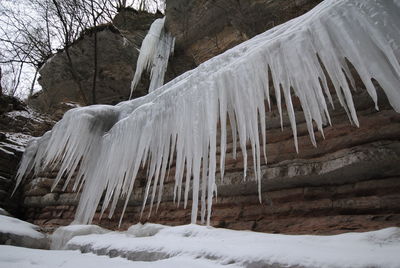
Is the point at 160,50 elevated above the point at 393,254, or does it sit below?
above

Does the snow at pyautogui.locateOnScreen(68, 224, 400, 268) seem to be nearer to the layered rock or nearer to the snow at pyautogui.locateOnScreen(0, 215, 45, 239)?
the layered rock

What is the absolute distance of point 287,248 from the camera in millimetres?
1339

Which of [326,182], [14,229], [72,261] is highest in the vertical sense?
[326,182]

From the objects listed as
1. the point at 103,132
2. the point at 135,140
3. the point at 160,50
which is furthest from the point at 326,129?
the point at 160,50

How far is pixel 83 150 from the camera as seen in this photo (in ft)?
13.4

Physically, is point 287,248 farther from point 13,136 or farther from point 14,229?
point 13,136

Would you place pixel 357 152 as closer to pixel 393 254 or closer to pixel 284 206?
pixel 284 206

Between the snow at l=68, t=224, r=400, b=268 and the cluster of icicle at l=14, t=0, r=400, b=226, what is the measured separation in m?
0.32

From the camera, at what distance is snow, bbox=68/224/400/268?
112 centimetres

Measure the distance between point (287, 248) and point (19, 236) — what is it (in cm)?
267

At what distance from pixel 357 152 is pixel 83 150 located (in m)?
3.32

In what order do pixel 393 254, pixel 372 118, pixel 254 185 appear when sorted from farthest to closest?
1. pixel 254 185
2. pixel 372 118
3. pixel 393 254

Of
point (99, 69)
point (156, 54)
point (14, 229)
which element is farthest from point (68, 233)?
point (99, 69)

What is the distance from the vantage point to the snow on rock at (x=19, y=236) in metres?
2.78
